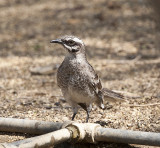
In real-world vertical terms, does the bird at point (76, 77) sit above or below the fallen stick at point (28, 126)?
above

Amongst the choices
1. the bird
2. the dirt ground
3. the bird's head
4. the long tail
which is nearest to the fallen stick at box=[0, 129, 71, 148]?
the dirt ground

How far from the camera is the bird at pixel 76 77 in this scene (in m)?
5.00

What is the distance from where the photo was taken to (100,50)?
1000 cm

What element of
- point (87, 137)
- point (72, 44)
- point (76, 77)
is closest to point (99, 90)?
point (76, 77)

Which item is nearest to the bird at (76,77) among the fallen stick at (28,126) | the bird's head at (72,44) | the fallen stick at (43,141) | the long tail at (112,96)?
the bird's head at (72,44)

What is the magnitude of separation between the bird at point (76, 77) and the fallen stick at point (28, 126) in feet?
2.41

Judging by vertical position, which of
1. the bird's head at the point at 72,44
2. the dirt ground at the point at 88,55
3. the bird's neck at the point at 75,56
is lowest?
the dirt ground at the point at 88,55

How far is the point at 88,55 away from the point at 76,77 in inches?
181

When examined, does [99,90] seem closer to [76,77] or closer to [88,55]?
[76,77]

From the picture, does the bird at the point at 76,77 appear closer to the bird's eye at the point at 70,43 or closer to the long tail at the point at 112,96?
the bird's eye at the point at 70,43

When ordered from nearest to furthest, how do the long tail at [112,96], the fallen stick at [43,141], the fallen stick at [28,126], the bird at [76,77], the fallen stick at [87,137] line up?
the fallen stick at [43,141]
the fallen stick at [87,137]
the fallen stick at [28,126]
the bird at [76,77]
the long tail at [112,96]

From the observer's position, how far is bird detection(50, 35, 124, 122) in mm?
4996

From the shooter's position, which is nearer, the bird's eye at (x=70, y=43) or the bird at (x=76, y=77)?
the bird at (x=76, y=77)

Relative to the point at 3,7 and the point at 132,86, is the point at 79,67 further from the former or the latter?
the point at 3,7
